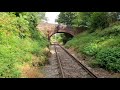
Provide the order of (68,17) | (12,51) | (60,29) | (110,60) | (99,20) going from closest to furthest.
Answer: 1. (12,51)
2. (110,60)
3. (99,20)
4. (60,29)
5. (68,17)

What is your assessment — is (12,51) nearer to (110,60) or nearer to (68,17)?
(110,60)

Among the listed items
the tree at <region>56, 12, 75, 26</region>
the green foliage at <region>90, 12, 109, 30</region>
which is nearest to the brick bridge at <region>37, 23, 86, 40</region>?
the green foliage at <region>90, 12, 109, 30</region>

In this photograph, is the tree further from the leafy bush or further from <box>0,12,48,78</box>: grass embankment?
the leafy bush

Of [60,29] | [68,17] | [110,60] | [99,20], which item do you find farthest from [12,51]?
[68,17]

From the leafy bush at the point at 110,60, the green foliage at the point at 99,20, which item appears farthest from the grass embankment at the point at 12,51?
the green foliage at the point at 99,20

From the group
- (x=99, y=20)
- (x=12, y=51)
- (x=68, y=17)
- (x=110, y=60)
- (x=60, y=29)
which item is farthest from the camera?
(x=68, y=17)

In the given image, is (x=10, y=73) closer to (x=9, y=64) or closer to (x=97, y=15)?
(x=9, y=64)

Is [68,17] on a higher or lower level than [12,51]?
higher

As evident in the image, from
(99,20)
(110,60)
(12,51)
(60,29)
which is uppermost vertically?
(99,20)
